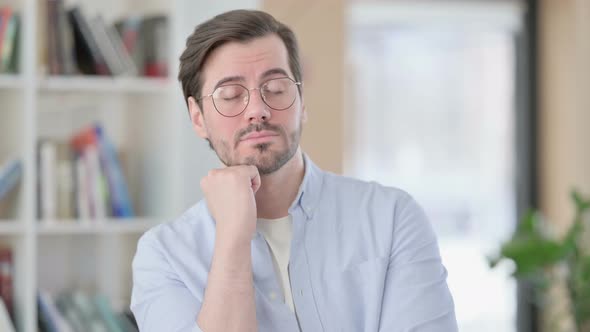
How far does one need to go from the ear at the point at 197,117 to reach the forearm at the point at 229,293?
0.29 metres

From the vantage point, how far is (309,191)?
72.8 inches

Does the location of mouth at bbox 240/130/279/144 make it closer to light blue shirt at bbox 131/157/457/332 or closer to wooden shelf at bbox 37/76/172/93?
light blue shirt at bbox 131/157/457/332

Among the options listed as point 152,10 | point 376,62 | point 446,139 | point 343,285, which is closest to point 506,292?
point 446,139

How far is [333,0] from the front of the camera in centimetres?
400

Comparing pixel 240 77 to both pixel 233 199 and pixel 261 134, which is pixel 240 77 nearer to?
pixel 261 134

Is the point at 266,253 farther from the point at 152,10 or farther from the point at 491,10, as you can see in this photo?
the point at 491,10

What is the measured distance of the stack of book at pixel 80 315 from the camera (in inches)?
112

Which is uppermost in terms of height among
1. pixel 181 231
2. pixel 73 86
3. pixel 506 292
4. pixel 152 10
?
pixel 152 10

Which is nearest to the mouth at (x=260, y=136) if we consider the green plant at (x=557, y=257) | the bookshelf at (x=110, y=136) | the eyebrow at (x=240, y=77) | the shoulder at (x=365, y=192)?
the eyebrow at (x=240, y=77)

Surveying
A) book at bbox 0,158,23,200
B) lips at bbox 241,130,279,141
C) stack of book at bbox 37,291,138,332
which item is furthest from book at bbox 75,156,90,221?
lips at bbox 241,130,279,141

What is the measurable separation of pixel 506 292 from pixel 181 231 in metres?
3.71

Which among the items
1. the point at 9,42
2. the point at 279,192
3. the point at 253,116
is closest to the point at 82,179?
the point at 9,42

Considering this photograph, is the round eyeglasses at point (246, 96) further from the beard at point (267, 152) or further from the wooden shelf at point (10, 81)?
the wooden shelf at point (10, 81)

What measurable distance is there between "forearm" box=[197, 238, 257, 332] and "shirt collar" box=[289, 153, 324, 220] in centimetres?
19
